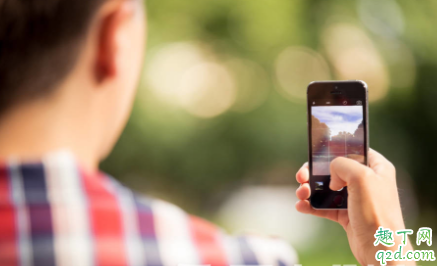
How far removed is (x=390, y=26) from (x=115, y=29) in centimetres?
777

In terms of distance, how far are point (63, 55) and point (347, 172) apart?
728mm

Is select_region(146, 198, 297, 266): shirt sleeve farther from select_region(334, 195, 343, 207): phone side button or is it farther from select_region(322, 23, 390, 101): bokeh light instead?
select_region(322, 23, 390, 101): bokeh light

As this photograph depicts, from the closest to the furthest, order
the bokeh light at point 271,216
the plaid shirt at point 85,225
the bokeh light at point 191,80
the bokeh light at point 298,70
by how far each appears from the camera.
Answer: the plaid shirt at point 85,225 < the bokeh light at point 271,216 < the bokeh light at point 191,80 < the bokeh light at point 298,70

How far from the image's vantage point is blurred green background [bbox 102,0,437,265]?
7.71 m

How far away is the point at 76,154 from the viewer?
704 millimetres

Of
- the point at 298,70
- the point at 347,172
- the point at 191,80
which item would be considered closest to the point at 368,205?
the point at 347,172

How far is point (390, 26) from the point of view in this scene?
305 inches

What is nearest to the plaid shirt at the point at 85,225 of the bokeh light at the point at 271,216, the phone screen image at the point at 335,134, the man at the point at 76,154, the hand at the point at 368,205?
the man at the point at 76,154

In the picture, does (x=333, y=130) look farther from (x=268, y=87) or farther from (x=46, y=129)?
(x=268, y=87)

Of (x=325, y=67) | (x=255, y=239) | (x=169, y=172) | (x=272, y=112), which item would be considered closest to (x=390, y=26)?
(x=325, y=67)

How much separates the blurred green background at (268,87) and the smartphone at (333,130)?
594 centimetres

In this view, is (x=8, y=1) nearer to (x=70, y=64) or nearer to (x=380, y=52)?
(x=70, y=64)

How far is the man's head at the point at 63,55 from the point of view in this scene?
68 cm

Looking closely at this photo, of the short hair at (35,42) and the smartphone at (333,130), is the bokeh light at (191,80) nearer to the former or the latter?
the smartphone at (333,130)
